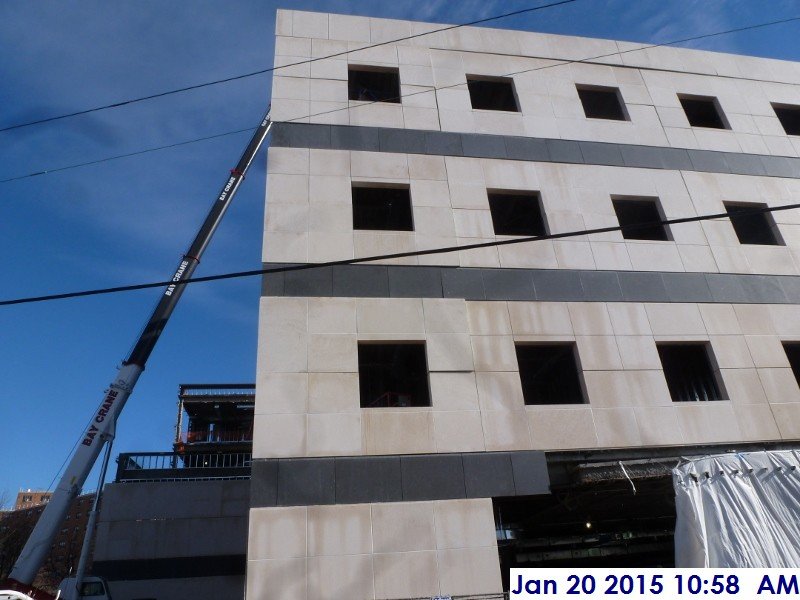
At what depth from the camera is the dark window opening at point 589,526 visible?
38.0ft

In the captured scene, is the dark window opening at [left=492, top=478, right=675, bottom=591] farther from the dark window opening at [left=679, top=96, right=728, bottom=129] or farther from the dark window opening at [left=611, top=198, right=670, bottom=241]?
the dark window opening at [left=679, top=96, right=728, bottom=129]

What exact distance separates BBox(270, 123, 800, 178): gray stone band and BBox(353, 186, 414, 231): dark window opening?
1158 millimetres

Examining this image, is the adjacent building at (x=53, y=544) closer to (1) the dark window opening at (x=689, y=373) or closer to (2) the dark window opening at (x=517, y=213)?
(2) the dark window opening at (x=517, y=213)

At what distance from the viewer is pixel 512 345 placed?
12.0m

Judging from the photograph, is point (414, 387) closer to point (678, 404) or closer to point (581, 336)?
point (581, 336)

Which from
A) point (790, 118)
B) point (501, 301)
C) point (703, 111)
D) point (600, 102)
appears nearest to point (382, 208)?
point (501, 301)

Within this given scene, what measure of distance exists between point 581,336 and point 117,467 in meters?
18.9

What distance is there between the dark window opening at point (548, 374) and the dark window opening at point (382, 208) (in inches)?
196

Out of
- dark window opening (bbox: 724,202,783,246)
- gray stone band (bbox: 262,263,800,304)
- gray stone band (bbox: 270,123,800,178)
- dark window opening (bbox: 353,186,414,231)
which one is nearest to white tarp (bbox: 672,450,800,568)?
gray stone band (bbox: 262,263,800,304)

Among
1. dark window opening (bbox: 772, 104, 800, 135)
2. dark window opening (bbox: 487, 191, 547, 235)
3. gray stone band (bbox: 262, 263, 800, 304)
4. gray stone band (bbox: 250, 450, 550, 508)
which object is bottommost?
gray stone band (bbox: 250, 450, 550, 508)

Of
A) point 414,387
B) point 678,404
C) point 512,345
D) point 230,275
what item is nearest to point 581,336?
point 512,345

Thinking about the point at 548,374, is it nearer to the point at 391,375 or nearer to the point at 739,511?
the point at 391,375

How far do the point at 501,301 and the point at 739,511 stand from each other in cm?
619

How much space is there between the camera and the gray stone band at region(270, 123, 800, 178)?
555 inches
